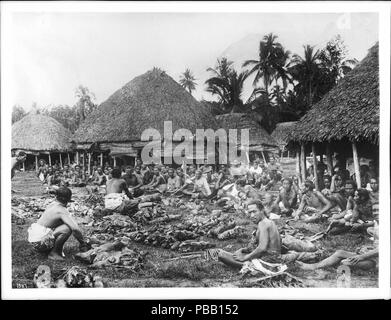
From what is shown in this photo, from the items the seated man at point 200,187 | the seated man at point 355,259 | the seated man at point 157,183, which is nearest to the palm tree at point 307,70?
the seated man at point 200,187

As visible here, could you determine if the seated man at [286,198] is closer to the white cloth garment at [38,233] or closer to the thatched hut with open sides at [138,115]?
the thatched hut with open sides at [138,115]

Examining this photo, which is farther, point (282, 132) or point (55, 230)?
point (282, 132)

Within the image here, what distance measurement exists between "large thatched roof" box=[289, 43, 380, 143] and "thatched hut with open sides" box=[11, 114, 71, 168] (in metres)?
4.10

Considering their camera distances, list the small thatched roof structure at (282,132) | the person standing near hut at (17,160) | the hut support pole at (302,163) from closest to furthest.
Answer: the person standing near hut at (17,160)
the hut support pole at (302,163)
the small thatched roof structure at (282,132)

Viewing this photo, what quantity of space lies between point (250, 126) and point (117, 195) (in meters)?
2.59

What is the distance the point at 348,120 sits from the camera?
23.8 ft

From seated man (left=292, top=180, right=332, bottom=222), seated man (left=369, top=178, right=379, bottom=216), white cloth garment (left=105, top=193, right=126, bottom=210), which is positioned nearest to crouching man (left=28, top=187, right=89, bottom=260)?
white cloth garment (left=105, top=193, right=126, bottom=210)

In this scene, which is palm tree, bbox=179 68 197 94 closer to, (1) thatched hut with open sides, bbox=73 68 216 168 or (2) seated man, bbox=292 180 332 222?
(1) thatched hut with open sides, bbox=73 68 216 168

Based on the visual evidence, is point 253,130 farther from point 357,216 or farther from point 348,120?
point 357,216

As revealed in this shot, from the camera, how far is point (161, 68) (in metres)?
7.54

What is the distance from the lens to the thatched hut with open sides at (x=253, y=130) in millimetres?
7586

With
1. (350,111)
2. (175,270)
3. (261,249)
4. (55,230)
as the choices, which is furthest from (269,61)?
(55,230)

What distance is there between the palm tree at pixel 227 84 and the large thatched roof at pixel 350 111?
118 cm
